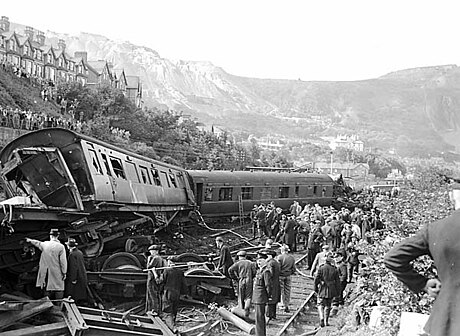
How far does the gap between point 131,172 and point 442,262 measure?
1300cm

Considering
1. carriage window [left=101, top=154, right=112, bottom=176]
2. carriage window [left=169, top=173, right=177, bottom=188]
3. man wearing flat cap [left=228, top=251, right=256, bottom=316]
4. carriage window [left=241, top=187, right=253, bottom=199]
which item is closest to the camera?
man wearing flat cap [left=228, top=251, right=256, bottom=316]

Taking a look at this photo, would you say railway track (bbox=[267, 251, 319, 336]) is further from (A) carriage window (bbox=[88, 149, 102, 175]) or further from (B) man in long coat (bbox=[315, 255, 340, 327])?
(A) carriage window (bbox=[88, 149, 102, 175])

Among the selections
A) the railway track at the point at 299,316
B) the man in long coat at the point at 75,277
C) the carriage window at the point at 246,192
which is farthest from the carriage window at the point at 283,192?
the man in long coat at the point at 75,277

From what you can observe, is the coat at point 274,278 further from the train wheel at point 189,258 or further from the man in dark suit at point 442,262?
the man in dark suit at point 442,262

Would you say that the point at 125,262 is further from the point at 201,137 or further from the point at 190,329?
the point at 201,137

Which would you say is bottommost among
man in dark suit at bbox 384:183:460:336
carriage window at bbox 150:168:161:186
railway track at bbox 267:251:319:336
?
railway track at bbox 267:251:319:336

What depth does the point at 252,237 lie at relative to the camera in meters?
22.9

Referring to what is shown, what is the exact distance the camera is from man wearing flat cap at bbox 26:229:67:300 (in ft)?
32.5

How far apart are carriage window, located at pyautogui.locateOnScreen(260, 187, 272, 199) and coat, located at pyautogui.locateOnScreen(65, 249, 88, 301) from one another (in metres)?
18.1

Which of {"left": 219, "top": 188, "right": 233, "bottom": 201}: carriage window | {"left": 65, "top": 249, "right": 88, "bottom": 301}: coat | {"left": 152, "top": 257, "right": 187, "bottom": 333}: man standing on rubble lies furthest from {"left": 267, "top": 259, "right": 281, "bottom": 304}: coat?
{"left": 219, "top": 188, "right": 233, "bottom": 201}: carriage window

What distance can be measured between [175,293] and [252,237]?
12.8 m

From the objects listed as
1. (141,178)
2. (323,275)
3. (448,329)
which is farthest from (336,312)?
(448,329)

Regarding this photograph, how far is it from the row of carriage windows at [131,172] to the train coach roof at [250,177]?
3.87 meters

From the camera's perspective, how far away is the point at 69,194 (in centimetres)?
1270
